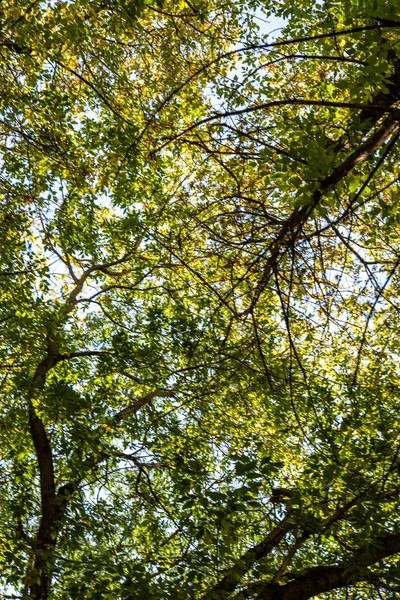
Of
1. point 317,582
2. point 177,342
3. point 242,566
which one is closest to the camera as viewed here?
point 242,566

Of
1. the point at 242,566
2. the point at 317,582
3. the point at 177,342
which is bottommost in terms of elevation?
the point at 242,566

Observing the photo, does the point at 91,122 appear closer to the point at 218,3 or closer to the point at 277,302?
the point at 218,3

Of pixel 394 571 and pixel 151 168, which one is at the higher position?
pixel 151 168

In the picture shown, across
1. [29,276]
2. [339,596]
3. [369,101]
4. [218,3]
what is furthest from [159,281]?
[369,101]

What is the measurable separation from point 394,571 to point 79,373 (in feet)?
20.1

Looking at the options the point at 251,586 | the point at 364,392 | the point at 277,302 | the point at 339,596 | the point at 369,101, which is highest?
the point at 277,302

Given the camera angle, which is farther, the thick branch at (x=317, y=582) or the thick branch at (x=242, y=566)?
the thick branch at (x=317, y=582)

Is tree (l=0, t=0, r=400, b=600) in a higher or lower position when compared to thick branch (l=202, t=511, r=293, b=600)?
higher

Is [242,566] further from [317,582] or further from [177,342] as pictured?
[177,342]

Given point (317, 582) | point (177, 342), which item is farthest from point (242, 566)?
point (177, 342)

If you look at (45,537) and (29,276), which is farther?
(29,276)

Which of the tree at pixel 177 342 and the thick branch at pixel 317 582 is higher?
the tree at pixel 177 342

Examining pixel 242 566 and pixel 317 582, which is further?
pixel 317 582

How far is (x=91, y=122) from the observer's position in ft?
28.2
